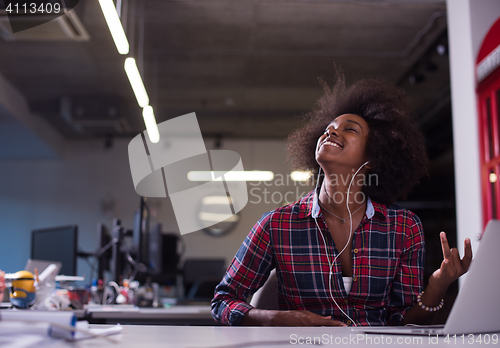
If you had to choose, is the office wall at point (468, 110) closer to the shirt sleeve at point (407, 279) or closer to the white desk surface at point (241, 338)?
the shirt sleeve at point (407, 279)

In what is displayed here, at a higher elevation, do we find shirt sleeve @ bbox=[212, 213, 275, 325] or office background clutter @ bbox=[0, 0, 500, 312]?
office background clutter @ bbox=[0, 0, 500, 312]

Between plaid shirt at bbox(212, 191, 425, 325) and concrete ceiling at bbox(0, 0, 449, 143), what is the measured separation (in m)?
2.07

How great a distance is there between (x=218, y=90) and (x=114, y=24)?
135 inches

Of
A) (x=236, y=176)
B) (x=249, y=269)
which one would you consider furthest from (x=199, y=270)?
(x=249, y=269)

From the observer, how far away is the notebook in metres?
0.85

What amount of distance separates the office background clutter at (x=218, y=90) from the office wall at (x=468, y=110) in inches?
0.5

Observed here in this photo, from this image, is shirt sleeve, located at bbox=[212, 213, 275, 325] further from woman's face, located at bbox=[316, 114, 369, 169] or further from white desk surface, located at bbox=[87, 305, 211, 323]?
white desk surface, located at bbox=[87, 305, 211, 323]

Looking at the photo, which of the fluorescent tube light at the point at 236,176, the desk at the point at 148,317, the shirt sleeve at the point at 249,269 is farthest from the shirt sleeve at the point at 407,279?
the fluorescent tube light at the point at 236,176

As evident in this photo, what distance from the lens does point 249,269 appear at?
1559 millimetres

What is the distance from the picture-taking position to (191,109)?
685 centimetres

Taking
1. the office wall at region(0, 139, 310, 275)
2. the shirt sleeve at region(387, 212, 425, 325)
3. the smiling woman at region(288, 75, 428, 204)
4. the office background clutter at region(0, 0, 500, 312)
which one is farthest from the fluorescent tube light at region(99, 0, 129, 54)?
the office wall at region(0, 139, 310, 275)

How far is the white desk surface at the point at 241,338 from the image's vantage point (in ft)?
2.61

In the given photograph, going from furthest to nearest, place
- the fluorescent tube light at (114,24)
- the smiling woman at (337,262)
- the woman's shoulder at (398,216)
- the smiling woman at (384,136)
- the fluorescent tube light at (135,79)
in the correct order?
1. the fluorescent tube light at (135,79)
2. the fluorescent tube light at (114,24)
3. the smiling woman at (384,136)
4. the woman's shoulder at (398,216)
5. the smiling woman at (337,262)

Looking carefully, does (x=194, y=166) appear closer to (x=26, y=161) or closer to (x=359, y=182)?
(x=26, y=161)
